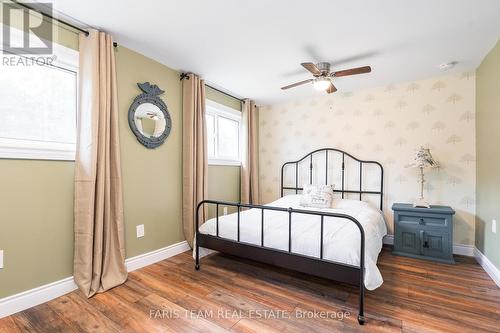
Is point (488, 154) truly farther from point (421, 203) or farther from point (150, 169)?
point (150, 169)

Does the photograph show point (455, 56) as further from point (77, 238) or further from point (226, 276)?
point (77, 238)

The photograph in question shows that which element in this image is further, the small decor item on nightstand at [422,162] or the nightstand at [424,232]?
the small decor item on nightstand at [422,162]

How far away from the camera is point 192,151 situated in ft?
10.2

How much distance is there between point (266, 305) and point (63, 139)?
2279 mm

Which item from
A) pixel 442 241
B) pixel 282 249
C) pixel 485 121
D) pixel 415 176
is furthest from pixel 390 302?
pixel 485 121

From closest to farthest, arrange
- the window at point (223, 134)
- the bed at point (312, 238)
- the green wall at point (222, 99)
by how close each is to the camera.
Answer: the bed at point (312, 238), the green wall at point (222, 99), the window at point (223, 134)

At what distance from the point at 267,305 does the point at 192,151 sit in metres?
1.96

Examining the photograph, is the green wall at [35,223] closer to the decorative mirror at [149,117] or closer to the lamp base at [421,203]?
the decorative mirror at [149,117]

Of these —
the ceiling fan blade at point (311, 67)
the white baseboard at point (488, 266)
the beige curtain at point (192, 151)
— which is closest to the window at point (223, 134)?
the beige curtain at point (192, 151)

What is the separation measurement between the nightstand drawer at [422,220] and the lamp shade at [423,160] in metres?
0.64

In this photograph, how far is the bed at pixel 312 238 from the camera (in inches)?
70.9

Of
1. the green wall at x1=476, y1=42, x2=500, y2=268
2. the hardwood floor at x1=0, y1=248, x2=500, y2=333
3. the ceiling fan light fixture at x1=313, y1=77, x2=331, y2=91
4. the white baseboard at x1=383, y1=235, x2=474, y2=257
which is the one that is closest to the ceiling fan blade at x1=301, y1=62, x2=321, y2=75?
the ceiling fan light fixture at x1=313, y1=77, x2=331, y2=91

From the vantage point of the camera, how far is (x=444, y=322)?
172 centimetres

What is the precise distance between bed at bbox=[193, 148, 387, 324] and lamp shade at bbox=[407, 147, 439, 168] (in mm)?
506
